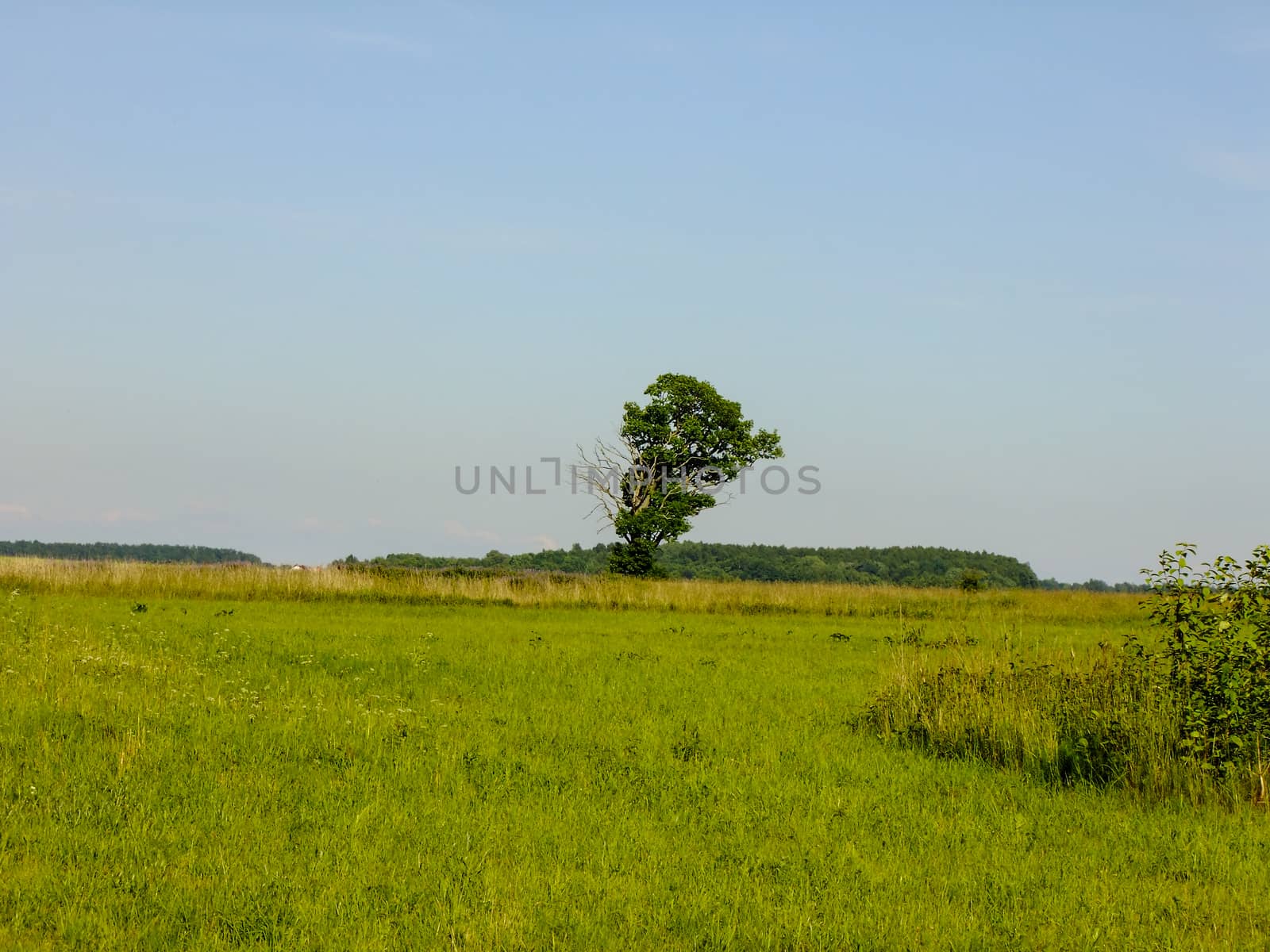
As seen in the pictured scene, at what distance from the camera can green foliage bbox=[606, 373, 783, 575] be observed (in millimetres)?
61438

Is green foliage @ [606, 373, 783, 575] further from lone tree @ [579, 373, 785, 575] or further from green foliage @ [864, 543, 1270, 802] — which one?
green foliage @ [864, 543, 1270, 802]

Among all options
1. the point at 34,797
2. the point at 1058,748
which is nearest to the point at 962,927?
the point at 1058,748

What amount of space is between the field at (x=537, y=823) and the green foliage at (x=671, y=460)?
139ft

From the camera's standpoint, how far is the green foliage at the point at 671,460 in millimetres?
61438

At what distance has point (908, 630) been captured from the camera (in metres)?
27.2

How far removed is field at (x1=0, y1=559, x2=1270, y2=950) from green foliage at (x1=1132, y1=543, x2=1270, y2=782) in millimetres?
738

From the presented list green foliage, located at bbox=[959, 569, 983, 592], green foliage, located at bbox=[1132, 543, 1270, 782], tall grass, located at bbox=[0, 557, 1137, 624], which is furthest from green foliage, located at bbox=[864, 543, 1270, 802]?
green foliage, located at bbox=[959, 569, 983, 592]

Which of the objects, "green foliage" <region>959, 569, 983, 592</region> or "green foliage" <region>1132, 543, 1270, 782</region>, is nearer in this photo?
"green foliage" <region>1132, 543, 1270, 782</region>

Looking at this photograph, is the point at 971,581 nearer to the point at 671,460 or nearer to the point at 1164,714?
the point at 671,460

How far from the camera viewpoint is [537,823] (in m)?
9.64

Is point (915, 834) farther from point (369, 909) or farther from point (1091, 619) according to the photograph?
point (1091, 619)

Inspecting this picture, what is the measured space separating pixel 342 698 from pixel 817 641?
48.7 ft

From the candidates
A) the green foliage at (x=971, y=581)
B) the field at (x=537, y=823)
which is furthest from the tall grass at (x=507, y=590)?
the field at (x=537, y=823)

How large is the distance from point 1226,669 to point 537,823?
756cm
